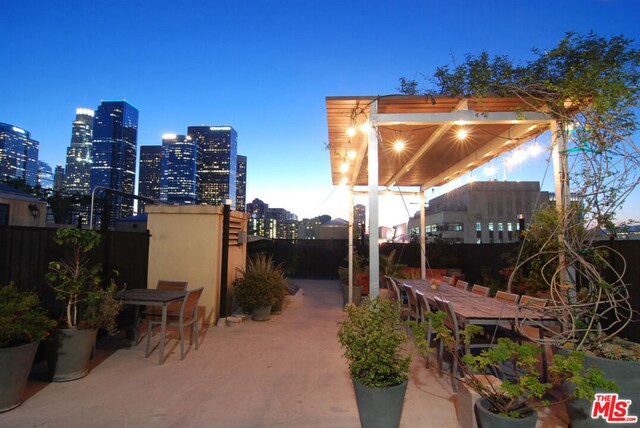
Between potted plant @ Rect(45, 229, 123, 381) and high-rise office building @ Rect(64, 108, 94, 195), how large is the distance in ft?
248

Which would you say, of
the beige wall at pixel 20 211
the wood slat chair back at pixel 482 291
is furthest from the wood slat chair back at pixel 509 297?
the beige wall at pixel 20 211

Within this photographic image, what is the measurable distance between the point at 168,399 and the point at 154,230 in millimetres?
3483

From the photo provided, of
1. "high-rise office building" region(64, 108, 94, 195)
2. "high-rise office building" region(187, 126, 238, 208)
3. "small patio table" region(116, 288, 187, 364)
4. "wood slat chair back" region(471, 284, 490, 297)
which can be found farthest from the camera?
"high-rise office building" region(64, 108, 94, 195)

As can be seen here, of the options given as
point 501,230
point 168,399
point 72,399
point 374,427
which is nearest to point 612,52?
point 374,427

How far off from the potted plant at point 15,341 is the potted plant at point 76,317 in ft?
1.36

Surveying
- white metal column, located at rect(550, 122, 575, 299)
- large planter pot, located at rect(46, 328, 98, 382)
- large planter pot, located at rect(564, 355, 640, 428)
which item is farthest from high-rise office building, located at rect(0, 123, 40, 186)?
large planter pot, located at rect(564, 355, 640, 428)

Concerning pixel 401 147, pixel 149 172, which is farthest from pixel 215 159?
A: pixel 401 147

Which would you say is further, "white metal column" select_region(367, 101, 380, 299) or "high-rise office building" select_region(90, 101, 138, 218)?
"high-rise office building" select_region(90, 101, 138, 218)

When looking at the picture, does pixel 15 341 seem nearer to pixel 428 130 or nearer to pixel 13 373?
pixel 13 373

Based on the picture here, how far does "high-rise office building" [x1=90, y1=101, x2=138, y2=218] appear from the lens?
221ft

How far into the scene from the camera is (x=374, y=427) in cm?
231

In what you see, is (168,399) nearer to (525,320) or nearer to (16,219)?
(525,320)

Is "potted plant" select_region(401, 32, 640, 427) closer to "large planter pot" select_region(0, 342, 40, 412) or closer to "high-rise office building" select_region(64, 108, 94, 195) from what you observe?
"large planter pot" select_region(0, 342, 40, 412)

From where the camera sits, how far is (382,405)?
2289 millimetres
